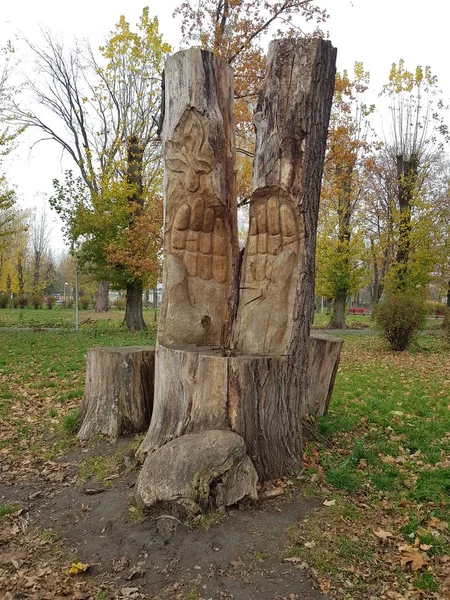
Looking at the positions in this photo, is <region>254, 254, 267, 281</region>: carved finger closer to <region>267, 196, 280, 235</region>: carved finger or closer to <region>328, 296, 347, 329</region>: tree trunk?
<region>267, 196, 280, 235</region>: carved finger

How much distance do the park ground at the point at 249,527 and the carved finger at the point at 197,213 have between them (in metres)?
2.24

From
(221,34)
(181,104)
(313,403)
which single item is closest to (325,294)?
(221,34)

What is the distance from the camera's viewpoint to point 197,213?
4.62 m

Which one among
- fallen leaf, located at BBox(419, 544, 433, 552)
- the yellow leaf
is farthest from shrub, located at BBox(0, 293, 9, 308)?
fallen leaf, located at BBox(419, 544, 433, 552)

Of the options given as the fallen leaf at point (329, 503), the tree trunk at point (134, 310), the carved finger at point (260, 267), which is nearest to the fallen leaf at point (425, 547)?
the fallen leaf at point (329, 503)

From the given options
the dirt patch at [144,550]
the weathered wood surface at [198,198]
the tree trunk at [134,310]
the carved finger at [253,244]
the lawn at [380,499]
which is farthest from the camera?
the tree trunk at [134,310]

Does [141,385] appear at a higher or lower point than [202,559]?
higher

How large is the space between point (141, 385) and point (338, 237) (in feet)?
57.8

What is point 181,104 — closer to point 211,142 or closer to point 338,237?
point 211,142

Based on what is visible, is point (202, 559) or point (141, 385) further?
point (141, 385)

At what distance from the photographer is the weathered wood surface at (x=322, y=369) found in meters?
5.50

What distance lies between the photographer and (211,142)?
14.8ft

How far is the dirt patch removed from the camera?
2.65m

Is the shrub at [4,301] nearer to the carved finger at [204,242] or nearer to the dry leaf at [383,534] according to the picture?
the carved finger at [204,242]
